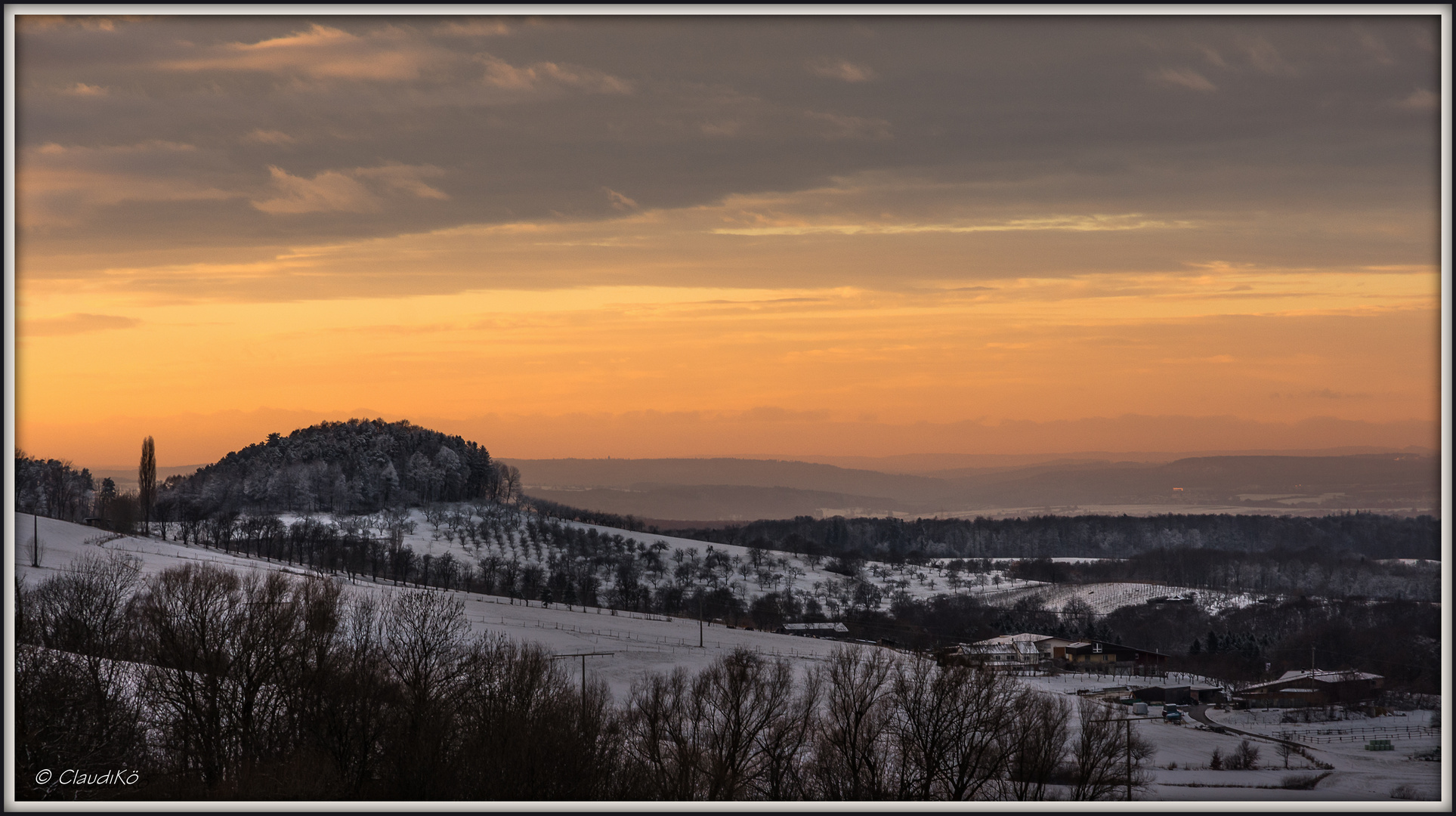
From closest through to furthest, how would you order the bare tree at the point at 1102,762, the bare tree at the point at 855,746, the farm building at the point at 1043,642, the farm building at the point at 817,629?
1. the bare tree at the point at 1102,762
2. the bare tree at the point at 855,746
3. the farm building at the point at 1043,642
4. the farm building at the point at 817,629

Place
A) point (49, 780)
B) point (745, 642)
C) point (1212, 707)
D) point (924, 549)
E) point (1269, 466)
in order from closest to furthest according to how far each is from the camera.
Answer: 1. point (49, 780)
2. point (1212, 707)
3. point (745, 642)
4. point (1269, 466)
5. point (924, 549)

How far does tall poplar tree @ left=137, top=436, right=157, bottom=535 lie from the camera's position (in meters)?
118

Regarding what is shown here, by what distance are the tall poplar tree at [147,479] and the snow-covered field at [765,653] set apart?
64.2ft

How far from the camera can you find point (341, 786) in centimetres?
2494

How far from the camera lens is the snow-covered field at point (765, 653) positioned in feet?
98.8

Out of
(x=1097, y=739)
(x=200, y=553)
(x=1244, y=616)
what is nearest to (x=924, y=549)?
(x=1244, y=616)

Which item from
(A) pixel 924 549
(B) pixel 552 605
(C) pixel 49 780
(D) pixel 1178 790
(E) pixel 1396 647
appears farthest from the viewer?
(A) pixel 924 549

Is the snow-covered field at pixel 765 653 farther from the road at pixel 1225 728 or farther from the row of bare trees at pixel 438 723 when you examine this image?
the row of bare trees at pixel 438 723

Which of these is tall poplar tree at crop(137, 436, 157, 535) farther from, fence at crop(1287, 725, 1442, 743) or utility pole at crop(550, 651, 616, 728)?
fence at crop(1287, 725, 1442, 743)

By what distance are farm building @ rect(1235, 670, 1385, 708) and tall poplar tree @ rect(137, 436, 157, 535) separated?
341 ft

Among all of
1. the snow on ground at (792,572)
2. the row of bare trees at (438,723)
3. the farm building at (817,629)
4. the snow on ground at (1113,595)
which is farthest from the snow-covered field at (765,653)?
the snow on ground at (1113,595)

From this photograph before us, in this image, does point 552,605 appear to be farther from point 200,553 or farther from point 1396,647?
point 1396,647

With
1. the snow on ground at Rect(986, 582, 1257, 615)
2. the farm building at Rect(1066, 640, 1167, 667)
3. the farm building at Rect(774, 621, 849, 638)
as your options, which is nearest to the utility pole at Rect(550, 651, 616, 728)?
the farm building at Rect(774, 621, 849, 638)

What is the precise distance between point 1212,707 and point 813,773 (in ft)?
129
